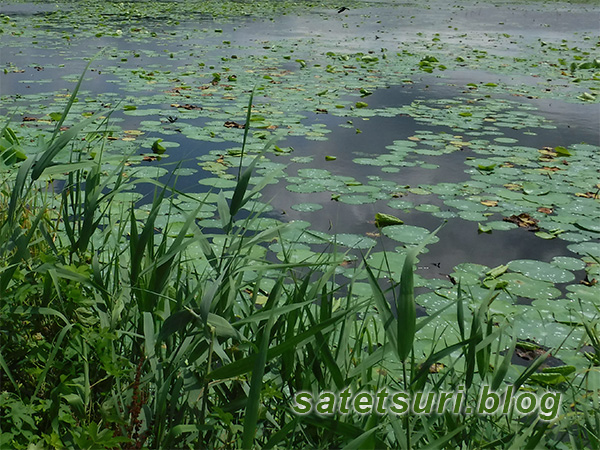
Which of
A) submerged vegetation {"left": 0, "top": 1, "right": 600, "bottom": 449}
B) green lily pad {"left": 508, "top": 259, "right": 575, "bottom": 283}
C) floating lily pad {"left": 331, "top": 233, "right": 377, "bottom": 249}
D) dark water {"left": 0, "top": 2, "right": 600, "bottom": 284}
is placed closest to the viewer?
submerged vegetation {"left": 0, "top": 1, "right": 600, "bottom": 449}

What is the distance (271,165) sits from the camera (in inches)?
153

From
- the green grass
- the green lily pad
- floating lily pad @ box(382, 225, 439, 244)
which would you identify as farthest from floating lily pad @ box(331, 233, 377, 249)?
the green grass

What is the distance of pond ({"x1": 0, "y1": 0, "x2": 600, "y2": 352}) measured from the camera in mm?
2881

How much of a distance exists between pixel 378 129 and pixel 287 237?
234 cm

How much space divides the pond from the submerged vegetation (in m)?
0.03

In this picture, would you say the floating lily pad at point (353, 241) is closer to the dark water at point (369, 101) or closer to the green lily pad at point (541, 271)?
the dark water at point (369, 101)

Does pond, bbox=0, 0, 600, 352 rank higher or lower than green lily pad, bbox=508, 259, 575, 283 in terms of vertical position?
higher

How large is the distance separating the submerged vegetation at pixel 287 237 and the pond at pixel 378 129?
3 cm

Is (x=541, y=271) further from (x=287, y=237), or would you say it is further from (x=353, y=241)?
(x=287, y=237)

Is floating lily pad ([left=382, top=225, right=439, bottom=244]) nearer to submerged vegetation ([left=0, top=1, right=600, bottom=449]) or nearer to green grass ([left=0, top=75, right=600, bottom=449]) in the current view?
submerged vegetation ([left=0, top=1, right=600, bottom=449])

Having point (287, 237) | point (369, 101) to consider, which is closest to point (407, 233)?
point (287, 237)

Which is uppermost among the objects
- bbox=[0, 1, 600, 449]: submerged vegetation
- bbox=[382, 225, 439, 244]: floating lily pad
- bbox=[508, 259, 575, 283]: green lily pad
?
bbox=[0, 1, 600, 449]: submerged vegetation

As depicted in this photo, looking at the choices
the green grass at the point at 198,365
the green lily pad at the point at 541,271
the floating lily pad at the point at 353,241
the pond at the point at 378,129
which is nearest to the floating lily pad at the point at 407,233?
the pond at the point at 378,129

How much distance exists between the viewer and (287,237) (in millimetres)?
2885
